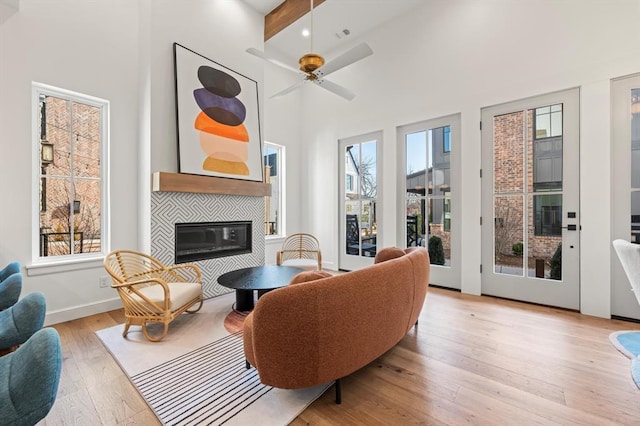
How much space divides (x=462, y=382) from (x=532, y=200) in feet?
8.52

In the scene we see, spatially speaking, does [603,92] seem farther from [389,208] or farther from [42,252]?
[42,252]

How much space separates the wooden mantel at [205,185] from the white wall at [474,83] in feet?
5.51

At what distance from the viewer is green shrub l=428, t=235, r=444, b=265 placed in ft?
13.7

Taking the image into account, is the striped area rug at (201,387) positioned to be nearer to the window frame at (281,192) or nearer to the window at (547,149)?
the window frame at (281,192)

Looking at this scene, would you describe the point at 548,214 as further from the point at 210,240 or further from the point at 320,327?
the point at 210,240

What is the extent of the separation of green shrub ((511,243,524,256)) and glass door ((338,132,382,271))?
76.5 inches

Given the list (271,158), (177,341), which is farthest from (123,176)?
(271,158)

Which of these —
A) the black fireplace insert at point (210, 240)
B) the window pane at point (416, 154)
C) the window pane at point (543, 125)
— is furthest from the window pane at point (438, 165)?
the black fireplace insert at point (210, 240)

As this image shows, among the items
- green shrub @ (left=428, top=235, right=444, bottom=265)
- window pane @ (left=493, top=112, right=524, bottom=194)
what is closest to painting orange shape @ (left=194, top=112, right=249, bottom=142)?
green shrub @ (left=428, top=235, right=444, bottom=265)

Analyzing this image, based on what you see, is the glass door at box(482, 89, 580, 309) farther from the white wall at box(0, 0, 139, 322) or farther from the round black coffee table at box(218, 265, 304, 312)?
the white wall at box(0, 0, 139, 322)

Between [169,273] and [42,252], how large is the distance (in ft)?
4.03

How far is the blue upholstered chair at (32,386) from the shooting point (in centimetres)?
83

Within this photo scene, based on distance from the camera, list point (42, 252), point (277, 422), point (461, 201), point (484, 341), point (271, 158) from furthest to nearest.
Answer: point (271, 158) < point (461, 201) < point (42, 252) < point (484, 341) < point (277, 422)

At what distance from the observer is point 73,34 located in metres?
3.04
